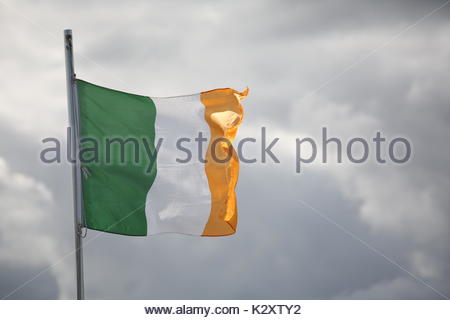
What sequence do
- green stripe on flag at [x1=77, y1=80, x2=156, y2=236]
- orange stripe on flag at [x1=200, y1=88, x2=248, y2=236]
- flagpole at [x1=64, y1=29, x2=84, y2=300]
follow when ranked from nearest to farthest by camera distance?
1. flagpole at [x1=64, y1=29, x2=84, y2=300]
2. green stripe on flag at [x1=77, y1=80, x2=156, y2=236]
3. orange stripe on flag at [x1=200, y1=88, x2=248, y2=236]

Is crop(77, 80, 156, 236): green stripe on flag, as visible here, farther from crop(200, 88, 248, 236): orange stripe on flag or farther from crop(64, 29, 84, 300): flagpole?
crop(200, 88, 248, 236): orange stripe on flag

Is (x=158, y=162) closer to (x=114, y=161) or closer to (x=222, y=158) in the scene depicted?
(x=114, y=161)

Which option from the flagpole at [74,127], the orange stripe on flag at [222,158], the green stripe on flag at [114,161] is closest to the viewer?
the flagpole at [74,127]

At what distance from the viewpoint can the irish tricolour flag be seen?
52.6 feet

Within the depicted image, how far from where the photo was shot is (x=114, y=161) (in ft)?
53.0

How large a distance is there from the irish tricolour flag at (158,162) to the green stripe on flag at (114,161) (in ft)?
0.08

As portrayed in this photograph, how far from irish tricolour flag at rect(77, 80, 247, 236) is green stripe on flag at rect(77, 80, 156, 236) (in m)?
0.02

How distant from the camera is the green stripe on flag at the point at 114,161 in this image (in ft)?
52.3

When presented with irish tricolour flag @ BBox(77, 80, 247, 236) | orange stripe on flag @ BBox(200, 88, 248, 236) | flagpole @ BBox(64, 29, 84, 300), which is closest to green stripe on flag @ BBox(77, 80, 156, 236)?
irish tricolour flag @ BBox(77, 80, 247, 236)

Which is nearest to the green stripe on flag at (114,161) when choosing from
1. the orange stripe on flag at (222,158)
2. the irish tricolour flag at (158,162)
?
the irish tricolour flag at (158,162)

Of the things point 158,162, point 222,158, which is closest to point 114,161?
point 158,162

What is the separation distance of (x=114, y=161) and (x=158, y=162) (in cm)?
123

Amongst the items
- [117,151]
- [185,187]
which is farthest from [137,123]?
[185,187]

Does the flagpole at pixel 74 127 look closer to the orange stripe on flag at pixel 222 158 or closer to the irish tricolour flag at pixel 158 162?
the irish tricolour flag at pixel 158 162
